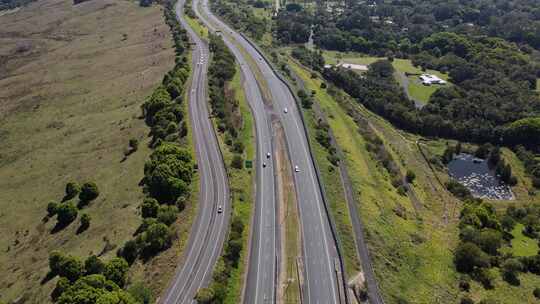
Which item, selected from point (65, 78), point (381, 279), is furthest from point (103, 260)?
point (65, 78)

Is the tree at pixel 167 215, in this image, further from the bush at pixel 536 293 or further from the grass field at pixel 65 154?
the bush at pixel 536 293

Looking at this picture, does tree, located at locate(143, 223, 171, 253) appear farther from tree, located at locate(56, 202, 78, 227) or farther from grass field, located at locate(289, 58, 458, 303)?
grass field, located at locate(289, 58, 458, 303)

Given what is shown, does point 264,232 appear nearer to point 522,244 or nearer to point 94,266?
point 94,266

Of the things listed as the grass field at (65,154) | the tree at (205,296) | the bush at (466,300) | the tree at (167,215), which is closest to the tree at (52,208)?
the grass field at (65,154)

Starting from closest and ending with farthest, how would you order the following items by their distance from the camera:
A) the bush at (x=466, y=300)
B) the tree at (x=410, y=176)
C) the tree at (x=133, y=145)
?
1. the bush at (x=466, y=300)
2. the tree at (x=133, y=145)
3. the tree at (x=410, y=176)

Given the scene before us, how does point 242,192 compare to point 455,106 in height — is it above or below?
below

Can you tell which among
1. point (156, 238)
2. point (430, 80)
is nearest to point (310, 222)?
point (156, 238)

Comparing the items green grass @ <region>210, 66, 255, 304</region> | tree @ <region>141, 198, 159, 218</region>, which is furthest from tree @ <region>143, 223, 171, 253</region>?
green grass @ <region>210, 66, 255, 304</region>
